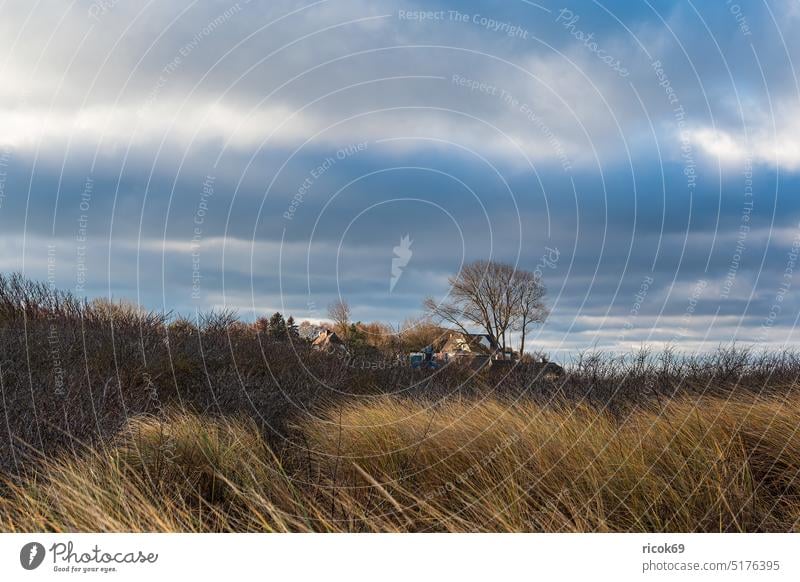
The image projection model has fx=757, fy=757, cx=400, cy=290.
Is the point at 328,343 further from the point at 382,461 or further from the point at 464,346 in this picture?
the point at 382,461

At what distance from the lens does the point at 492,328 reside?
53.0 feet

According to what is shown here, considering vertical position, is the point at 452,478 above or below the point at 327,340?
below

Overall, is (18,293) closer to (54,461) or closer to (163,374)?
(163,374)

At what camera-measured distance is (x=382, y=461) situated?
788 cm

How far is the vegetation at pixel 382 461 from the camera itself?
6043 mm

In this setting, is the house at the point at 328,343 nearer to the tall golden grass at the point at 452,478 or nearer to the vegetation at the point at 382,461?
the vegetation at the point at 382,461
